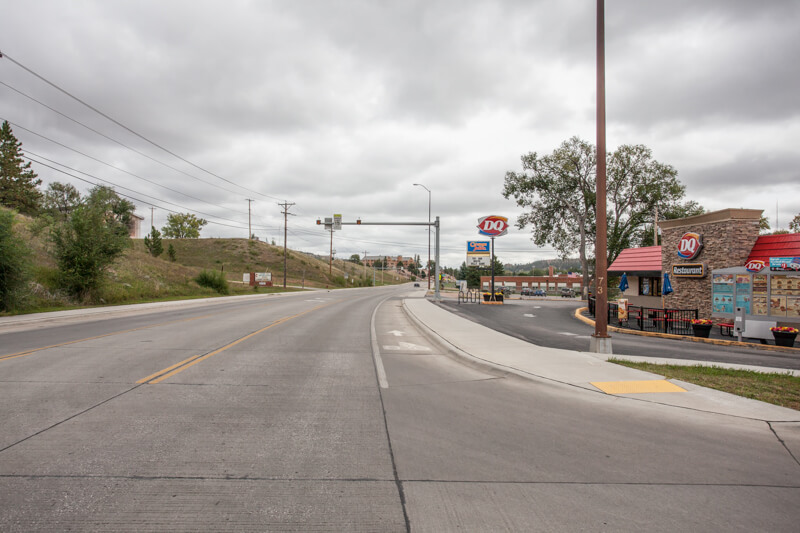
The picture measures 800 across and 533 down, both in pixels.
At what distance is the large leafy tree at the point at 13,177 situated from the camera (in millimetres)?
57062

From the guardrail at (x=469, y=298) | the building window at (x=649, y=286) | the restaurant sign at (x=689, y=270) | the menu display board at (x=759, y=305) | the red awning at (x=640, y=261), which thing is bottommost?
the guardrail at (x=469, y=298)

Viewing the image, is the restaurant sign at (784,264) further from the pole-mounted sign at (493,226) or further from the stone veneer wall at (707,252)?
the pole-mounted sign at (493,226)

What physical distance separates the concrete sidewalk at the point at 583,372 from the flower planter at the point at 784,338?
800 centimetres

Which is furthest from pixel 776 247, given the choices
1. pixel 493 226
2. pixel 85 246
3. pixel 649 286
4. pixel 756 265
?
pixel 85 246

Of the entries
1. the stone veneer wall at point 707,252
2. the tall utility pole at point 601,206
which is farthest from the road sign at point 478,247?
the tall utility pole at point 601,206

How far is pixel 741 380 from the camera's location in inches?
308

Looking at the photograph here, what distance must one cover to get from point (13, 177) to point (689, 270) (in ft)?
255

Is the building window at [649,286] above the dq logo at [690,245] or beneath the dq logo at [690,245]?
beneath

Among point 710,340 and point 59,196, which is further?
point 59,196

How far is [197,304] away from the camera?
96.7 ft

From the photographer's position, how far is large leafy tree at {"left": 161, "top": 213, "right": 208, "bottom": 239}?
12781 cm

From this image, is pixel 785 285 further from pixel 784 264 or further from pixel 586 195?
pixel 586 195

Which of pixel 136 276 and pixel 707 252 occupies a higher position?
pixel 707 252

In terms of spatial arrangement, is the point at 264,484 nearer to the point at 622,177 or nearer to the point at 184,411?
the point at 184,411
